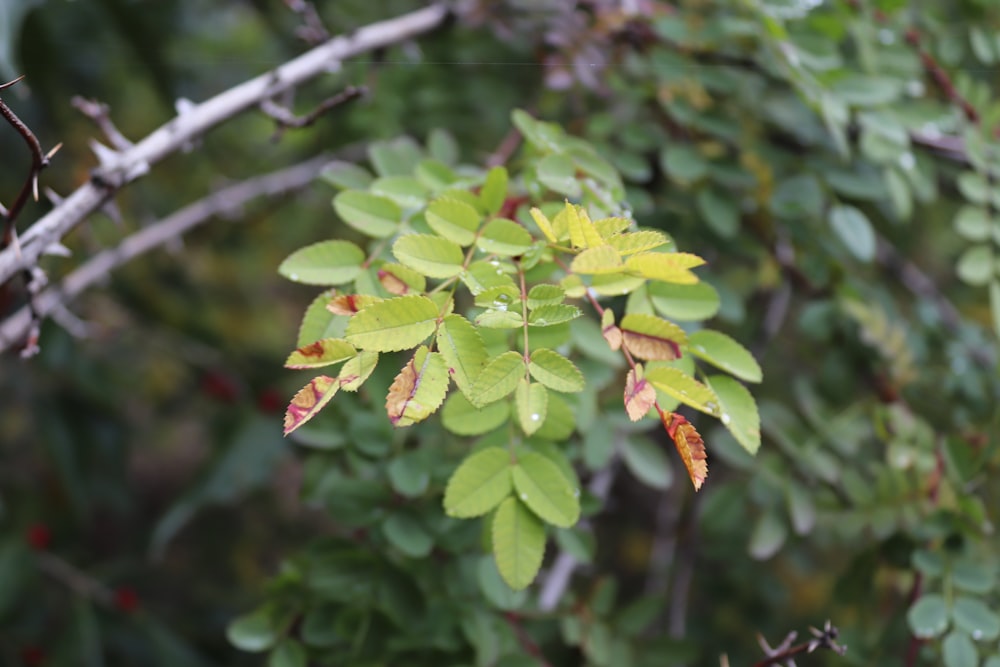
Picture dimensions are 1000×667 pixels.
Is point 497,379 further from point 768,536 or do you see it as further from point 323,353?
point 768,536

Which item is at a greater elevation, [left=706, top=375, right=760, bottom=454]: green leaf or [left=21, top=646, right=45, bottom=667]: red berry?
[left=706, top=375, right=760, bottom=454]: green leaf

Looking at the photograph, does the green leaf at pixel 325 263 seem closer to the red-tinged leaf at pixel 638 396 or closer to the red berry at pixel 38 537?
the red-tinged leaf at pixel 638 396

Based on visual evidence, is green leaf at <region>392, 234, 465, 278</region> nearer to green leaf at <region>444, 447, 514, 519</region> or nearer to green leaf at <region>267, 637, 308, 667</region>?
green leaf at <region>444, 447, 514, 519</region>

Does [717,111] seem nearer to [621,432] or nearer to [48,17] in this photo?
[621,432]

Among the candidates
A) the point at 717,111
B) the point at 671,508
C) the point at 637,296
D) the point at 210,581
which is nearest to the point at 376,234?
the point at 637,296

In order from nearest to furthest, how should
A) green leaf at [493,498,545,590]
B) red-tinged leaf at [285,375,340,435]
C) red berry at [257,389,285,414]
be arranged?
red-tinged leaf at [285,375,340,435]
green leaf at [493,498,545,590]
red berry at [257,389,285,414]

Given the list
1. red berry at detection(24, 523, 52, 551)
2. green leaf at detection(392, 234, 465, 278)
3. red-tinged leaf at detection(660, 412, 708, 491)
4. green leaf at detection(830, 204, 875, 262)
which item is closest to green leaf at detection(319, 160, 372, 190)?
green leaf at detection(392, 234, 465, 278)
